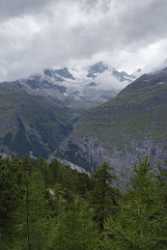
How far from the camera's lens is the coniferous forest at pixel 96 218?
27.9 metres

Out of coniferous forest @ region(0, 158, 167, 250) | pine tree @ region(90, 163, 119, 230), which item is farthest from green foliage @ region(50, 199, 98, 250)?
pine tree @ region(90, 163, 119, 230)

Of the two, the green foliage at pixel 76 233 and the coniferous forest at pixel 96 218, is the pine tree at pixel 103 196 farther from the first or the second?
the green foliage at pixel 76 233

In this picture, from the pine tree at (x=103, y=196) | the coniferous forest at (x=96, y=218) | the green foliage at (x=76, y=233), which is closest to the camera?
the coniferous forest at (x=96, y=218)

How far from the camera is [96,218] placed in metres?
49.6

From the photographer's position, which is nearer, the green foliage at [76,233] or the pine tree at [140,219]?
the pine tree at [140,219]

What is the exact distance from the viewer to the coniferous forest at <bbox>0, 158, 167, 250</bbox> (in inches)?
1097

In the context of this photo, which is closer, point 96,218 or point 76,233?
point 76,233

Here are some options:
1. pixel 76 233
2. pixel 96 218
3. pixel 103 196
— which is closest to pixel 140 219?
pixel 76 233

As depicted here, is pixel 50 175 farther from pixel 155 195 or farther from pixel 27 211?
pixel 155 195

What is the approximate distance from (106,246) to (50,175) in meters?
61.7

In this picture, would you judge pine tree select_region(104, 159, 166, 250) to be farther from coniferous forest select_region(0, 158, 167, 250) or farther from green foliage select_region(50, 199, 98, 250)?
green foliage select_region(50, 199, 98, 250)

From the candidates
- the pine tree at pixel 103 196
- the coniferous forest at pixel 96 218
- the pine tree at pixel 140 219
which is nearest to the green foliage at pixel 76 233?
the coniferous forest at pixel 96 218

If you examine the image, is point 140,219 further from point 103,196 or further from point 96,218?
point 96,218

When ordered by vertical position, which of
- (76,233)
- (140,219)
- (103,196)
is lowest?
(76,233)
